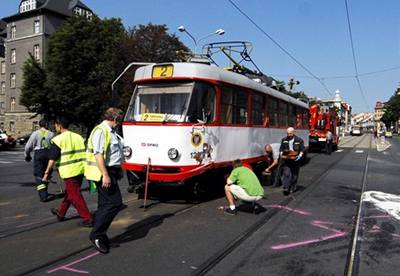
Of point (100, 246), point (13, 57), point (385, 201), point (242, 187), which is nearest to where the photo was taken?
point (100, 246)

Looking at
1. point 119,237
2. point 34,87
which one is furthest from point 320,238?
point 34,87

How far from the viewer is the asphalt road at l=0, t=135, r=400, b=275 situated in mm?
5129

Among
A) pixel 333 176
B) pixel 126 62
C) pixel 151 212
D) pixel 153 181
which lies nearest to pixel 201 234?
pixel 151 212

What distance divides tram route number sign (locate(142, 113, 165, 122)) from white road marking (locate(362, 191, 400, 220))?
5070 millimetres

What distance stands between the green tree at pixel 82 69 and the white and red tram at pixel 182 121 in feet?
90.4

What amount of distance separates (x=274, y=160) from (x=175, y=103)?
15.4ft

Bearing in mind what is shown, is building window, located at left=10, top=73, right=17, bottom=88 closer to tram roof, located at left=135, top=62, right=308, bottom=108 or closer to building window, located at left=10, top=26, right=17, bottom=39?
building window, located at left=10, top=26, right=17, bottom=39

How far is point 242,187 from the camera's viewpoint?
26.5 feet

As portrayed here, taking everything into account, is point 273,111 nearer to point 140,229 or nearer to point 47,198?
point 47,198

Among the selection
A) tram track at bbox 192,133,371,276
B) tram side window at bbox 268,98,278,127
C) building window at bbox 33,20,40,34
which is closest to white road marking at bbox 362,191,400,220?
tram track at bbox 192,133,371,276

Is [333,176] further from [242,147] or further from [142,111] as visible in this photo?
[142,111]

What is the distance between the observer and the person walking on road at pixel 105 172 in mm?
5529

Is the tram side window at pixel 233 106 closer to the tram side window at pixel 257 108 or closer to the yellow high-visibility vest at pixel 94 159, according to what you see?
the tram side window at pixel 257 108

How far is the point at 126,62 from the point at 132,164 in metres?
28.5
